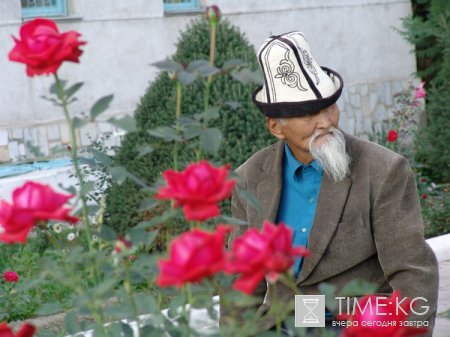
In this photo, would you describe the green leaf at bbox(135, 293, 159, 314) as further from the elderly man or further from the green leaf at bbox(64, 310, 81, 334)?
the elderly man

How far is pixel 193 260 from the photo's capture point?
164 cm

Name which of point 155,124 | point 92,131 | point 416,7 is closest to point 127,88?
point 92,131

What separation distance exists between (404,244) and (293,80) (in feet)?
2.06

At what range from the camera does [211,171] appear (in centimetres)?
184

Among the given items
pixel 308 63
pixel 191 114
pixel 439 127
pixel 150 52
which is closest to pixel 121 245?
pixel 308 63

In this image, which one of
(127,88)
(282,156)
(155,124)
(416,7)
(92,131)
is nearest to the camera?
(282,156)

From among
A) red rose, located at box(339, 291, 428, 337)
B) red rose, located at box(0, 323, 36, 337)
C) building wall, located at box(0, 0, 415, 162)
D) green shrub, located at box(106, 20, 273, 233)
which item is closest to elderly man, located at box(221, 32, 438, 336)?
red rose, located at box(0, 323, 36, 337)

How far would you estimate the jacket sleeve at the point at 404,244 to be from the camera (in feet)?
11.6

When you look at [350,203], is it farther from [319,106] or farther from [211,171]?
[211,171]

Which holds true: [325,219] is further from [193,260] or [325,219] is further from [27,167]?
[27,167]

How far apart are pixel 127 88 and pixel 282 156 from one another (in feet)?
21.9

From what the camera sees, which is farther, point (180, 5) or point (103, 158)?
point (180, 5)

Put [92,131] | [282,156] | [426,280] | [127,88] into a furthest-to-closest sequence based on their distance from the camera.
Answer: [127,88], [92,131], [282,156], [426,280]

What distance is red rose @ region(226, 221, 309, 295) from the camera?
1.67m
